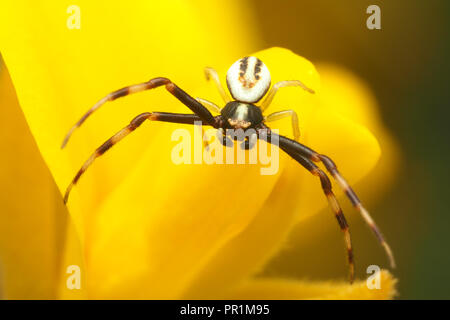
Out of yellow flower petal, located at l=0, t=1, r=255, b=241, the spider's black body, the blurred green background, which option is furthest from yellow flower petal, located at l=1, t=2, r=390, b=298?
the blurred green background

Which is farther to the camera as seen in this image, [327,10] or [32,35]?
[327,10]

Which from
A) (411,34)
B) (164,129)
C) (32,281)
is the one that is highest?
(411,34)

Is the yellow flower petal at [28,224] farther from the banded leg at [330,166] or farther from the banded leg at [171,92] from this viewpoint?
the banded leg at [330,166]

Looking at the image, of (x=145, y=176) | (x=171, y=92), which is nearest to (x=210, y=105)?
(x=171, y=92)

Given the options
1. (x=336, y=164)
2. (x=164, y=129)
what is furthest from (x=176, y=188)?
(x=336, y=164)

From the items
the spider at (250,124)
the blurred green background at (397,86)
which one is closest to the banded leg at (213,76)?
the spider at (250,124)

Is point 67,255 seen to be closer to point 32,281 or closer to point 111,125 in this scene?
point 32,281

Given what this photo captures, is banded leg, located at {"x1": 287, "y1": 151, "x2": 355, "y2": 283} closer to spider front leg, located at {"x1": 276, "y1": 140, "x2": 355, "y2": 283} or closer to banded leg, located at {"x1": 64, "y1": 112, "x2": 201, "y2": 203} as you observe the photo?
spider front leg, located at {"x1": 276, "y1": 140, "x2": 355, "y2": 283}
